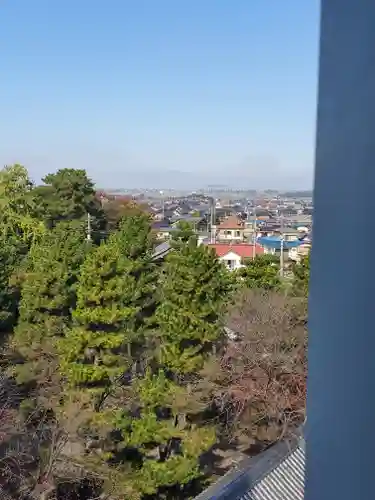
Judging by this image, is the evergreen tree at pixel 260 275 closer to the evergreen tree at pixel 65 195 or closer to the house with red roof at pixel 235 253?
the evergreen tree at pixel 65 195

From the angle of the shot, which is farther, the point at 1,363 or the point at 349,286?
the point at 1,363

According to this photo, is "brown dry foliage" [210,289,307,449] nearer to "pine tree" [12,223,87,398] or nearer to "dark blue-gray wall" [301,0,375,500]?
"pine tree" [12,223,87,398]

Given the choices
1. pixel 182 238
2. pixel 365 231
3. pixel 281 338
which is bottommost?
pixel 281 338

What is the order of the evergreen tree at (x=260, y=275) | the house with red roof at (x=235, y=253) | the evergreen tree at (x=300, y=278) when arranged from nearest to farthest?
the evergreen tree at (x=300, y=278) → the evergreen tree at (x=260, y=275) → the house with red roof at (x=235, y=253)

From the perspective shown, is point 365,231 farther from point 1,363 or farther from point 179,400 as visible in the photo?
point 1,363

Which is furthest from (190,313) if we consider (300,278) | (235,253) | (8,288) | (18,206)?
(235,253)

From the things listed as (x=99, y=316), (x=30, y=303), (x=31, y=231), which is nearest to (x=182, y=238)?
(x=99, y=316)

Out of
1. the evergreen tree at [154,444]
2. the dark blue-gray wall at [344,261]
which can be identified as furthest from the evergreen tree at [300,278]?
the dark blue-gray wall at [344,261]

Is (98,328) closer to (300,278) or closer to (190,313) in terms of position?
(190,313)
